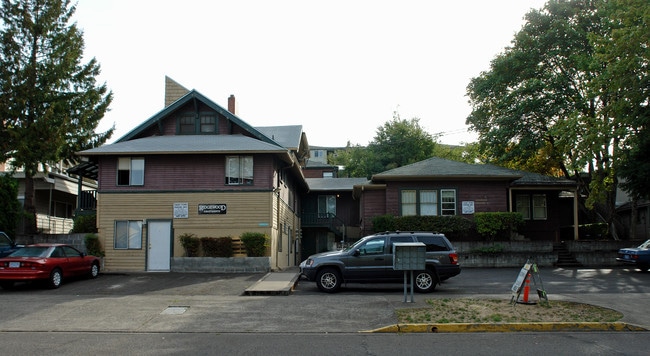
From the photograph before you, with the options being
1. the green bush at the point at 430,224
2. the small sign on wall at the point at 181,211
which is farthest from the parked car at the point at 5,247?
the green bush at the point at 430,224

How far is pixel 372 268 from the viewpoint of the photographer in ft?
54.0

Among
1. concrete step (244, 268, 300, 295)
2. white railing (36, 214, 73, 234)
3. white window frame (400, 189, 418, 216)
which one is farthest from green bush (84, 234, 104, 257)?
white window frame (400, 189, 418, 216)

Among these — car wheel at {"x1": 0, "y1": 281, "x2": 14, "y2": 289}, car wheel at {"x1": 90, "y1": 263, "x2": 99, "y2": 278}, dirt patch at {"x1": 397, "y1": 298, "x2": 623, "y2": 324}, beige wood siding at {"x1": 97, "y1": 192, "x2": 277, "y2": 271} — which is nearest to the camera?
dirt patch at {"x1": 397, "y1": 298, "x2": 623, "y2": 324}

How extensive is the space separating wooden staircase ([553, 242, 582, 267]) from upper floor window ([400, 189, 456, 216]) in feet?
17.2

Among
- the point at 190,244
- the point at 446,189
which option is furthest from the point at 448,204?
the point at 190,244

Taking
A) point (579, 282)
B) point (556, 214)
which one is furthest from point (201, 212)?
point (556, 214)

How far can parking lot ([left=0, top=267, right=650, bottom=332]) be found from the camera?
11555 millimetres

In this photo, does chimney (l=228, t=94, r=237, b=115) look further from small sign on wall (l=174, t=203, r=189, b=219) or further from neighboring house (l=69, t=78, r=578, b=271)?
small sign on wall (l=174, t=203, r=189, b=219)

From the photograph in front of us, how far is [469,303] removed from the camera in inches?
533

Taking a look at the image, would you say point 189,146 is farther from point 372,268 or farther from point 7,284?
point 372,268

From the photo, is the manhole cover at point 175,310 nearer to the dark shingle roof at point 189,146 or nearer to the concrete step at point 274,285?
the concrete step at point 274,285

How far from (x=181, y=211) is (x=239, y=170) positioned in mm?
2984

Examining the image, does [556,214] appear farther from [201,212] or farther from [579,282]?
[201,212]

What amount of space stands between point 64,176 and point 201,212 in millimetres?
12704
